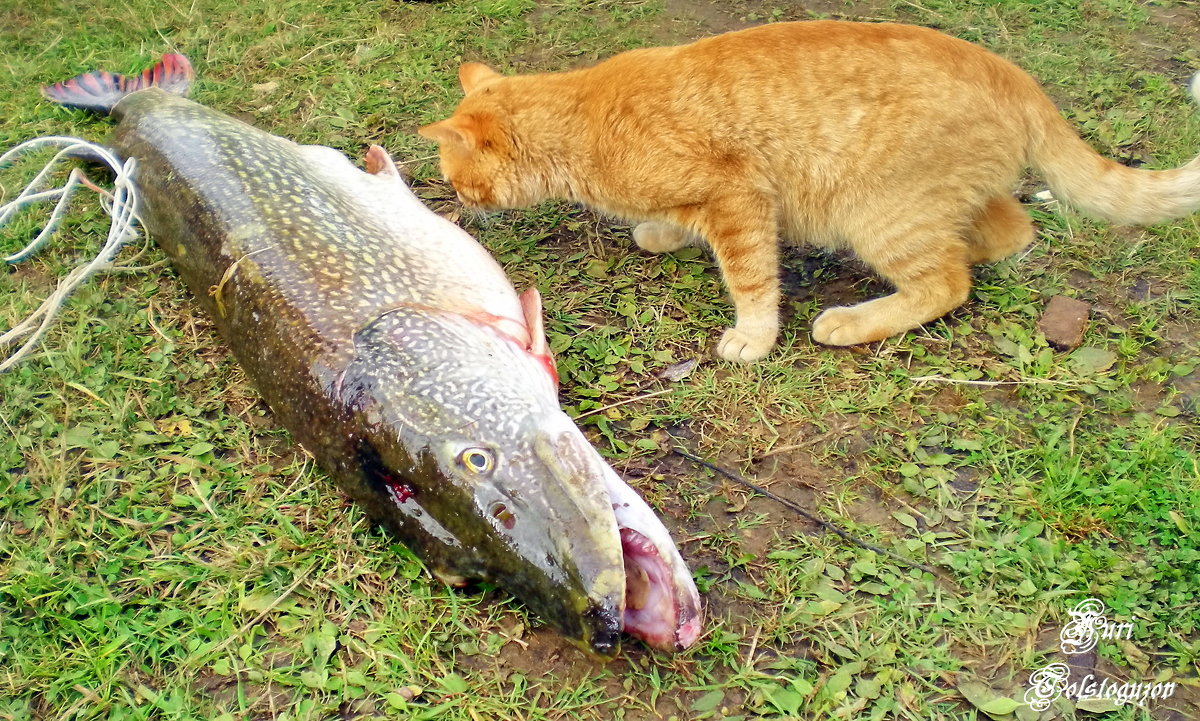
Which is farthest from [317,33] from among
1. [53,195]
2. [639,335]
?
[639,335]

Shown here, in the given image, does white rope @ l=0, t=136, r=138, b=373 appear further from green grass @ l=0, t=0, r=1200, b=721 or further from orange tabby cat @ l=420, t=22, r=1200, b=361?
orange tabby cat @ l=420, t=22, r=1200, b=361

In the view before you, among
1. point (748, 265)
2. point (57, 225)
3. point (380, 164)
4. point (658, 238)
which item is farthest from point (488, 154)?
point (57, 225)

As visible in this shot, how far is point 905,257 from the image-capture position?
349 centimetres

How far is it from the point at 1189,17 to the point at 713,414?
14.1ft

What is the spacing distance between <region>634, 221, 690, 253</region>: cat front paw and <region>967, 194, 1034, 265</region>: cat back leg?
1.28m

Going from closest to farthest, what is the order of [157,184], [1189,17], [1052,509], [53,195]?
[1052,509]
[157,184]
[53,195]
[1189,17]

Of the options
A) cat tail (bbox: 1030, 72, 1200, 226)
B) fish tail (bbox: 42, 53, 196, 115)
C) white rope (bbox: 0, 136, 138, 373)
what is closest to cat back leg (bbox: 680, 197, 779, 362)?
cat tail (bbox: 1030, 72, 1200, 226)

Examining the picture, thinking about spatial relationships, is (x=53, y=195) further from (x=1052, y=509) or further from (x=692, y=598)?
(x=1052, y=509)

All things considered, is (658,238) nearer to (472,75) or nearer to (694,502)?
(472,75)

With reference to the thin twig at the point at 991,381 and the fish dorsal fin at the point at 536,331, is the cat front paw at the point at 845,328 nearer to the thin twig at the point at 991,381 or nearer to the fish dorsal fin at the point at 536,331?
the thin twig at the point at 991,381

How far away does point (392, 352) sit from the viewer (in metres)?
2.85

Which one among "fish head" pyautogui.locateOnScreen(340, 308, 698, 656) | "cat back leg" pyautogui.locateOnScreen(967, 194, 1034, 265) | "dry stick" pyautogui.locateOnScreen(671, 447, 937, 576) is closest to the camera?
"fish head" pyautogui.locateOnScreen(340, 308, 698, 656)

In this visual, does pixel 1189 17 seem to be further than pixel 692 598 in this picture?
Yes

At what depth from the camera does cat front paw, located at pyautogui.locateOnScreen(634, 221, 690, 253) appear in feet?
13.3
